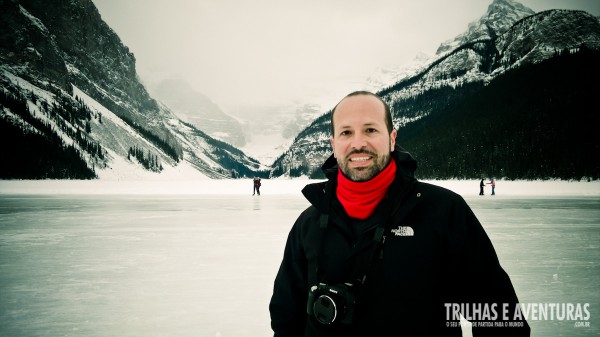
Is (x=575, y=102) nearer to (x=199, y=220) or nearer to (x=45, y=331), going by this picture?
(x=199, y=220)

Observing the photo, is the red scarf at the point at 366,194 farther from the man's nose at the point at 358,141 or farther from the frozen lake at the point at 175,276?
the frozen lake at the point at 175,276

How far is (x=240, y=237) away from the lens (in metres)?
10.2

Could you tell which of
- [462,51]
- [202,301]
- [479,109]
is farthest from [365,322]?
[462,51]

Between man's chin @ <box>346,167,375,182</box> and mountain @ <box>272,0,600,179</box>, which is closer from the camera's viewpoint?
man's chin @ <box>346,167,375,182</box>

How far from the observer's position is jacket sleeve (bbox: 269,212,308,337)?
1.97m

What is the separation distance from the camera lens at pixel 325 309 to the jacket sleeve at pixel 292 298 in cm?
37

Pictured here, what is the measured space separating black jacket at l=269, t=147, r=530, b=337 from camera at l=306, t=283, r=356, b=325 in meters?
0.04

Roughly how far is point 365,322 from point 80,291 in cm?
528

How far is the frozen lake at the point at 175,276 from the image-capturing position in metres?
4.12

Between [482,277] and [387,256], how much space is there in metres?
0.46

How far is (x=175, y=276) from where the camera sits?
6.14 meters

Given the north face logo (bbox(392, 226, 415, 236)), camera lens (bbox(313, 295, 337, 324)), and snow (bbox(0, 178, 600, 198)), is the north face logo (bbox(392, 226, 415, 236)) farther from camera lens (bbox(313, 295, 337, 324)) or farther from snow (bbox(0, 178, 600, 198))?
snow (bbox(0, 178, 600, 198))

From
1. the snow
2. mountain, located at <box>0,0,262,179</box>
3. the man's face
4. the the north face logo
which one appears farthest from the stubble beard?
mountain, located at <box>0,0,262,179</box>

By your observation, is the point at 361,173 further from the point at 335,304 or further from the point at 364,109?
the point at 335,304
